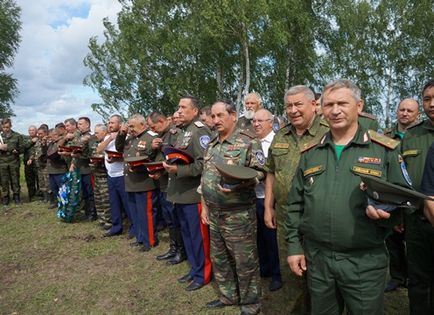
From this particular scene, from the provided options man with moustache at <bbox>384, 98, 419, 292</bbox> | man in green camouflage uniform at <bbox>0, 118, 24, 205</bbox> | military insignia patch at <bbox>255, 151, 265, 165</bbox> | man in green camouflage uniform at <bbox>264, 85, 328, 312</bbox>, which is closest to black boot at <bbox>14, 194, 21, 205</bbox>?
man in green camouflage uniform at <bbox>0, 118, 24, 205</bbox>

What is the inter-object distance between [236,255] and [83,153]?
4.76 m

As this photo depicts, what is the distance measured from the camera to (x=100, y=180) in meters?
6.76

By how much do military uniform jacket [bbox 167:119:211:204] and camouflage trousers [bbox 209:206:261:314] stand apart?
62 cm

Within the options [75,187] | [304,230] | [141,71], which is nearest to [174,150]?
[304,230]

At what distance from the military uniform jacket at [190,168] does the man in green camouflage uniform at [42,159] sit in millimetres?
5957

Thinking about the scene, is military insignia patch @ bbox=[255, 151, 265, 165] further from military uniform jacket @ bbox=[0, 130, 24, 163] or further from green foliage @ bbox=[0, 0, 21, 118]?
green foliage @ bbox=[0, 0, 21, 118]

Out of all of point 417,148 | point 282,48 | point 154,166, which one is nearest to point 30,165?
point 154,166

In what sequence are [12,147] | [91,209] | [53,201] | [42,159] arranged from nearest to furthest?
[91,209] < [53,201] < [42,159] < [12,147]

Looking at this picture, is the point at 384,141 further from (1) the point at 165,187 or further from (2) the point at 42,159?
(2) the point at 42,159

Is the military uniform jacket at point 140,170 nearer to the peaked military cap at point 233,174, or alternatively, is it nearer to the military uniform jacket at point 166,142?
the military uniform jacket at point 166,142

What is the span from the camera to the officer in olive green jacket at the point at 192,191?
13.3ft

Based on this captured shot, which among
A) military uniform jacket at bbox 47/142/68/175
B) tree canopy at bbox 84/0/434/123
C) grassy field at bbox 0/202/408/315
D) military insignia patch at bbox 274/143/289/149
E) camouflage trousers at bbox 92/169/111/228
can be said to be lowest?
grassy field at bbox 0/202/408/315

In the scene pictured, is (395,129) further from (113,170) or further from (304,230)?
(113,170)

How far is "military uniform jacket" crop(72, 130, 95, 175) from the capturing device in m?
7.09
